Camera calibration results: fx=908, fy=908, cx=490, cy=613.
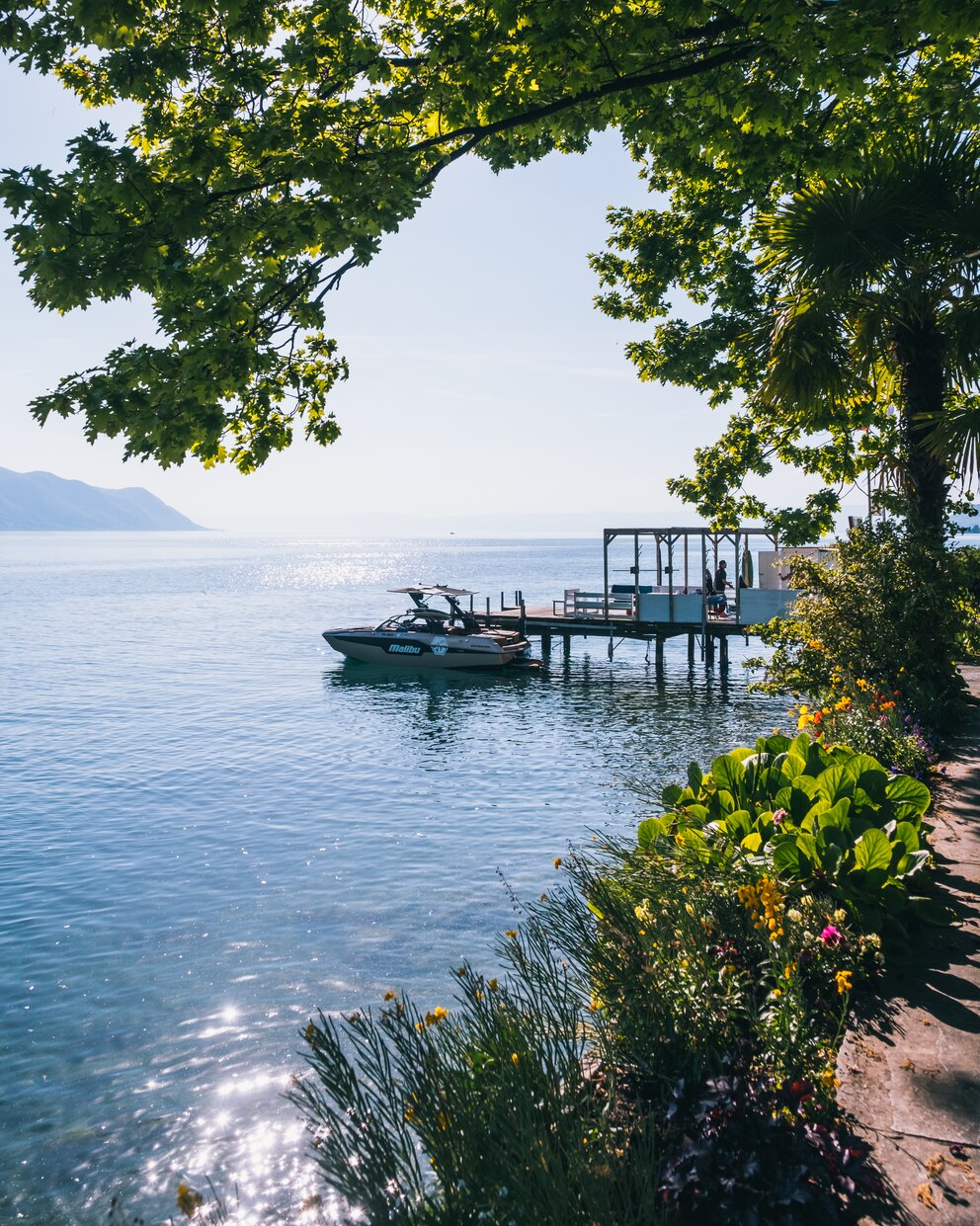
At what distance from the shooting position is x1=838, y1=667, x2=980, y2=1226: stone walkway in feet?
12.0

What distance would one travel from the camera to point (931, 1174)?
3.74 meters

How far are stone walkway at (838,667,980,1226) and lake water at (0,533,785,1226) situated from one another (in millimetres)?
5061

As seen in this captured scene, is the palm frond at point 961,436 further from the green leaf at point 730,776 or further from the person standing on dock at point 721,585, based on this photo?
the person standing on dock at point 721,585

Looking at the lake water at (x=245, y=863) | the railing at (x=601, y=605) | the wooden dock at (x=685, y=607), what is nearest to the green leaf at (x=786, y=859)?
the lake water at (x=245, y=863)

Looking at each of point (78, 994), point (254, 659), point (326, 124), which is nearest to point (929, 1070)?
point (326, 124)

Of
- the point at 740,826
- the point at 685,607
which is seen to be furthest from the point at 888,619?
the point at 685,607

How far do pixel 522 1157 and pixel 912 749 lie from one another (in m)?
7.41

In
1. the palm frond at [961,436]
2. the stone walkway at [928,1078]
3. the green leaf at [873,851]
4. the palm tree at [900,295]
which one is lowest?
the stone walkway at [928,1078]

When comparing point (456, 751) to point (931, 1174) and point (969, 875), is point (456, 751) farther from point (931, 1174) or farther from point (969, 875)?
point (931, 1174)

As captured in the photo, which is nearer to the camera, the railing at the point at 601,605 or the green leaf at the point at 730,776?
the green leaf at the point at 730,776

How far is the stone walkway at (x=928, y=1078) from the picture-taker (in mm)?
3662

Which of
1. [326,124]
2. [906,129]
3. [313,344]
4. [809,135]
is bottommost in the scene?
[313,344]

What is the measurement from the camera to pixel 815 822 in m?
6.58

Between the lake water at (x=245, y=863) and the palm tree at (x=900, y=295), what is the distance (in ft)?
26.3
